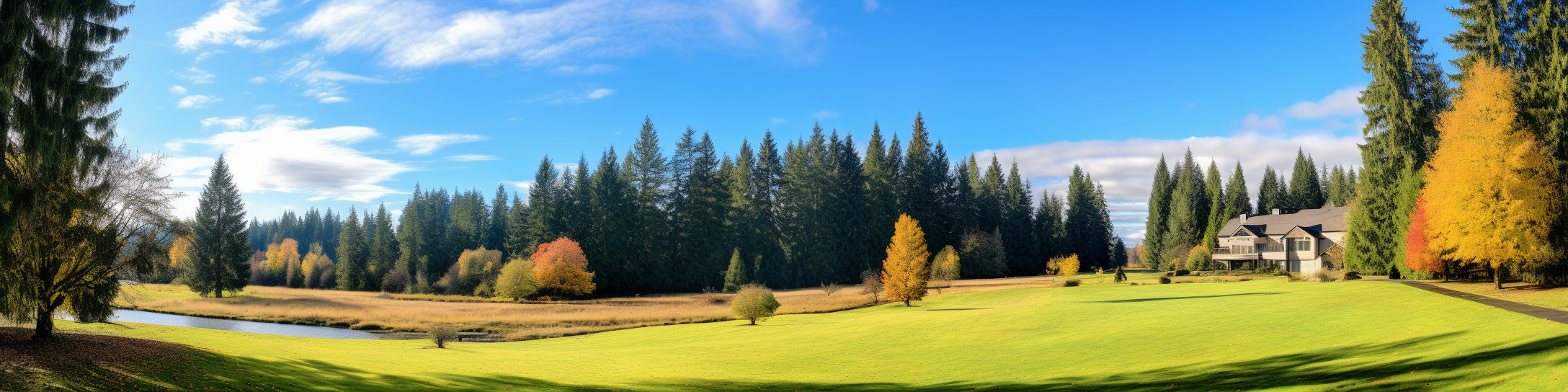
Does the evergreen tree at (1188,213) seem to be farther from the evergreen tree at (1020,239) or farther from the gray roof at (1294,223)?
the evergreen tree at (1020,239)

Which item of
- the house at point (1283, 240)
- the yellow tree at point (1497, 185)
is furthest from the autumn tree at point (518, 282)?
the house at point (1283, 240)

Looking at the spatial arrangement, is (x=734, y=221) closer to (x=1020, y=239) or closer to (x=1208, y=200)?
(x=1020, y=239)

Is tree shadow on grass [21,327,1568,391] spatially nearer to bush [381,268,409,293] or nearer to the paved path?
the paved path

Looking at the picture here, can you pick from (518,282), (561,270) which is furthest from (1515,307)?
(518,282)

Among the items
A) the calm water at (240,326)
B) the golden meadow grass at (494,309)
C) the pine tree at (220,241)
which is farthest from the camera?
the pine tree at (220,241)

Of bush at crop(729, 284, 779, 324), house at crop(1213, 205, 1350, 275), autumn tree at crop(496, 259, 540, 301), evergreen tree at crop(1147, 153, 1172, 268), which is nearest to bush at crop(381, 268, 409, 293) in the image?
autumn tree at crop(496, 259, 540, 301)

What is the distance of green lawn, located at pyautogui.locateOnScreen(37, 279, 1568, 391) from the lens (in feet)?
39.9

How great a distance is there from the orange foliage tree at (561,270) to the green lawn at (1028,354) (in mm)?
26831

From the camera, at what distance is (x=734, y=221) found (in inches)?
2813

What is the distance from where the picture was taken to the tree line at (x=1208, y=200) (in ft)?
275

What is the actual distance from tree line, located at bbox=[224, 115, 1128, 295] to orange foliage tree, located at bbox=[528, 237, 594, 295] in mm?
4302

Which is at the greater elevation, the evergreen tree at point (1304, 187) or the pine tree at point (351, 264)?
the evergreen tree at point (1304, 187)

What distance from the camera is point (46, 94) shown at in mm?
14539

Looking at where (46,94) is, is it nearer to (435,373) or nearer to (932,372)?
(435,373)
